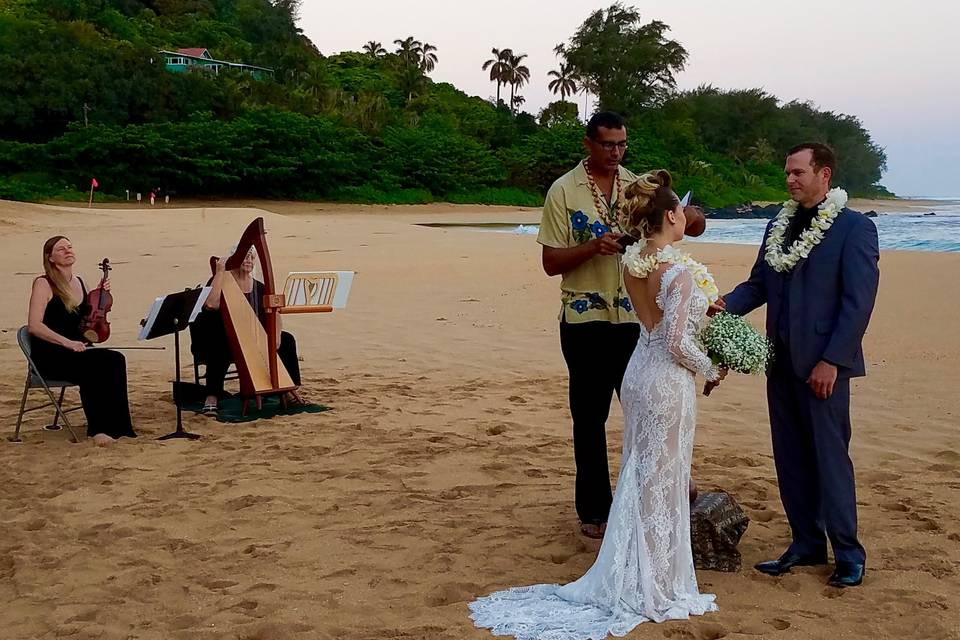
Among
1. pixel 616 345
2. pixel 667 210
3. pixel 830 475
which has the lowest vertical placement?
pixel 830 475

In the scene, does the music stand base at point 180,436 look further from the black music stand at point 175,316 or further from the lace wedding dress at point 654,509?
the lace wedding dress at point 654,509

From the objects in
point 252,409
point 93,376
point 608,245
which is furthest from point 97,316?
point 608,245

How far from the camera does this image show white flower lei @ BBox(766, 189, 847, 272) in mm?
4039

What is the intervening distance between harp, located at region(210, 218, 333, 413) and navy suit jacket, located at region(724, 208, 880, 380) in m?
4.37

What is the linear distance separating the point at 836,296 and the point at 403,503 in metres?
A: 2.63

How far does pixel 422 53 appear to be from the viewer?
88562 millimetres

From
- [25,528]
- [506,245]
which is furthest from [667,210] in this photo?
[506,245]

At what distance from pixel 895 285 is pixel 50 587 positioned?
46.0 ft

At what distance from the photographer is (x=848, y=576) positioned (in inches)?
160

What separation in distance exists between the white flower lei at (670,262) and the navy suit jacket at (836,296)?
49 centimetres

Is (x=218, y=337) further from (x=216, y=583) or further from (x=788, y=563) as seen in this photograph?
(x=788, y=563)

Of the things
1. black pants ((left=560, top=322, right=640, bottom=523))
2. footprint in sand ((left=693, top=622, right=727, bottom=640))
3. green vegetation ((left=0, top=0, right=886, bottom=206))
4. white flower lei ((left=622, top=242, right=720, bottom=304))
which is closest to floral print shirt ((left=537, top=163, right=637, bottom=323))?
black pants ((left=560, top=322, right=640, bottom=523))

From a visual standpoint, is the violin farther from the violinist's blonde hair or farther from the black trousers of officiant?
the black trousers of officiant

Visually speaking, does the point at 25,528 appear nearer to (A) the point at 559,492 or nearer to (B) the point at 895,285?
(A) the point at 559,492
